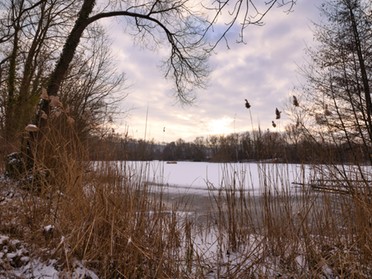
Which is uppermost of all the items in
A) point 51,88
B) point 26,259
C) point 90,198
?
point 51,88

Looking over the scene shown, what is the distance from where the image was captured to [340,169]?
305cm

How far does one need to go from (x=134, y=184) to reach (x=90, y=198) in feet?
1.33

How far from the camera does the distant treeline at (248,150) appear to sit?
3104mm

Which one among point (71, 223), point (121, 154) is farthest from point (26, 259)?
point (121, 154)

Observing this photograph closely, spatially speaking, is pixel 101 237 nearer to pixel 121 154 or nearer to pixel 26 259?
pixel 26 259

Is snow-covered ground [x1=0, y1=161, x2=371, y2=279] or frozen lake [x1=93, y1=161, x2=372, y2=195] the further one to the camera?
frozen lake [x1=93, y1=161, x2=372, y2=195]

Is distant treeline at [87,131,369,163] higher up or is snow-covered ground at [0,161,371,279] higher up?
distant treeline at [87,131,369,163]

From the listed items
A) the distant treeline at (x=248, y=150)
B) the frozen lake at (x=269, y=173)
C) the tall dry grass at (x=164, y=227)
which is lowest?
the tall dry grass at (x=164, y=227)

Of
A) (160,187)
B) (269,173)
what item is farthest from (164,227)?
(269,173)

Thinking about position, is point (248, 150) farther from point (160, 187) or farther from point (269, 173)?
point (160, 187)

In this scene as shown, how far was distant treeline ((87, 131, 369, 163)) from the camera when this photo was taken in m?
3.10

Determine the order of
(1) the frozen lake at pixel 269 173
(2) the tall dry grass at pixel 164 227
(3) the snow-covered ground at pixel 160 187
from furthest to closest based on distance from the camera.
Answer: (1) the frozen lake at pixel 269 173 → (2) the tall dry grass at pixel 164 227 → (3) the snow-covered ground at pixel 160 187

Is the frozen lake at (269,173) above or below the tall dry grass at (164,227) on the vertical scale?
above

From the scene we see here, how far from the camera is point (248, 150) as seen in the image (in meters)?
3.58
